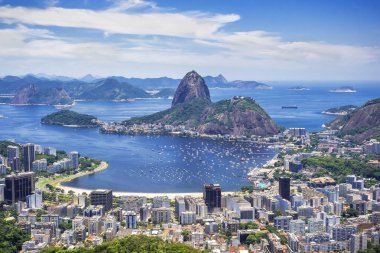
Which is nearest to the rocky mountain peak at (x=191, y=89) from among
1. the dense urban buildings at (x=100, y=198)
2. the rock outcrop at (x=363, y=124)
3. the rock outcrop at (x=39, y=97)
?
the rock outcrop at (x=363, y=124)

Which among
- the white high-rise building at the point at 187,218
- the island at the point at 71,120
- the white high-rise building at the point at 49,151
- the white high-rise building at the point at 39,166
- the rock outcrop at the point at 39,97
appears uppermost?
the rock outcrop at the point at 39,97

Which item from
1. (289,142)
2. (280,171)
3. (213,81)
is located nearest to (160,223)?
(280,171)

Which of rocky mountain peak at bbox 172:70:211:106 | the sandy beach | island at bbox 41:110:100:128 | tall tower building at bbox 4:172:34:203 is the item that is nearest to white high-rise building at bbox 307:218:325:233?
the sandy beach

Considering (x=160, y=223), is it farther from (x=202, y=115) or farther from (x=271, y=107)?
(x=271, y=107)

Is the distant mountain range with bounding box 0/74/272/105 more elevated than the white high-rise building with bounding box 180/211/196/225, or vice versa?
the distant mountain range with bounding box 0/74/272/105

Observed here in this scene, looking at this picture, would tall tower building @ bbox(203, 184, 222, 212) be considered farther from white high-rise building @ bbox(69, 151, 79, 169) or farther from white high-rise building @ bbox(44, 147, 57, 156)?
white high-rise building @ bbox(44, 147, 57, 156)

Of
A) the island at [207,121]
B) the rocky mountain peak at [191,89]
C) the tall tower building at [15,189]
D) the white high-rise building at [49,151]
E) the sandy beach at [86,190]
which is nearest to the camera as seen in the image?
the tall tower building at [15,189]

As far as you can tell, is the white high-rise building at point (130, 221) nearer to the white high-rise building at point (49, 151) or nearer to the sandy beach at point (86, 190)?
the sandy beach at point (86, 190)
